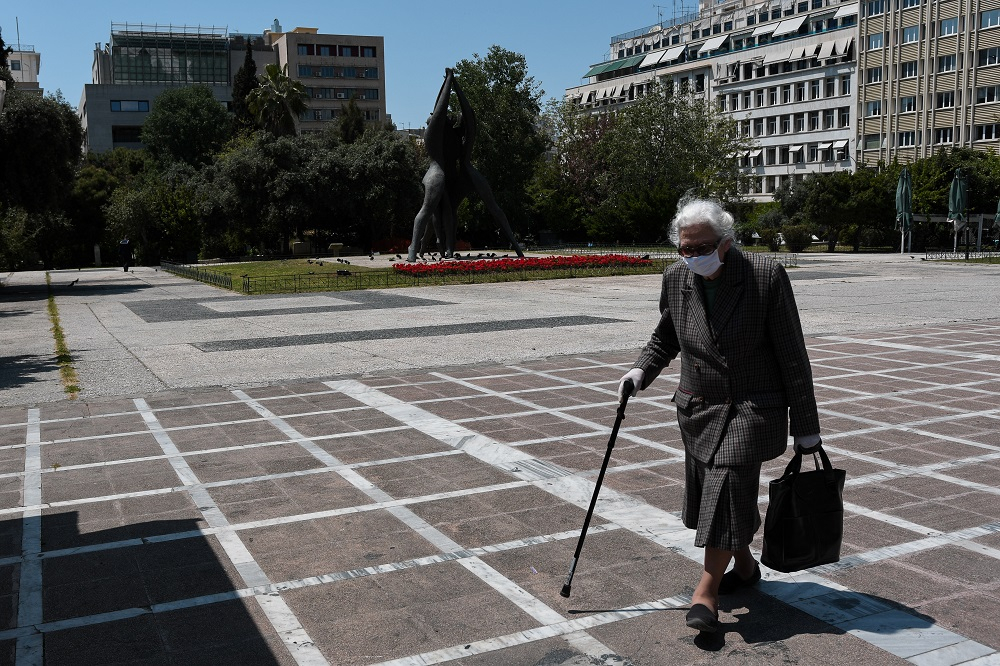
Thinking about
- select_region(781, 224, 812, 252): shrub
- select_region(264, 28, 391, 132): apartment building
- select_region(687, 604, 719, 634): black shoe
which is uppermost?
select_region(264, 28, 391, 132): apartment building

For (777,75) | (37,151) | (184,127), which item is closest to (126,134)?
(184,127)

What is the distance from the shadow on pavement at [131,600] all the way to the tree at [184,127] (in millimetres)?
78453

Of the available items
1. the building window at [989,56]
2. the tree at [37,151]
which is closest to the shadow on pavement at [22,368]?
the tree at [37,151]

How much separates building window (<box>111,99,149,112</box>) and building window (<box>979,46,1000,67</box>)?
71307mm

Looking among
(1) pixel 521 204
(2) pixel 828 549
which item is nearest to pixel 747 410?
(2) pixel 828 549

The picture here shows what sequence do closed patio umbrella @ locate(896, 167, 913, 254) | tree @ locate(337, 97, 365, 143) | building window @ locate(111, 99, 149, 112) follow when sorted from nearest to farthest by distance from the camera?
closed patio umbrella @ locate(896, 167, 913, 254) → tree @ locate(337, 97, 365, 143) → building window @ locate(111, 99, 149, 112)

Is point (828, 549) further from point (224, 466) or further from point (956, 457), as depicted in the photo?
point (224, 466)

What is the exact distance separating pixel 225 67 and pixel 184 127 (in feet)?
66.6

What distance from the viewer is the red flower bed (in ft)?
89.2

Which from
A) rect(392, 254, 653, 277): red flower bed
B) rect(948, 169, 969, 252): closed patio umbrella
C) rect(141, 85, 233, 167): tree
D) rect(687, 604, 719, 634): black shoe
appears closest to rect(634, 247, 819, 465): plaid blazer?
rect(687, 604, 719, 634): black shoe

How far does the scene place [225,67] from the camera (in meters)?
96.9

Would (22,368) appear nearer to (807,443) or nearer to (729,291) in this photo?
(729,291)

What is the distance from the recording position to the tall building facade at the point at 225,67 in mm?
90125

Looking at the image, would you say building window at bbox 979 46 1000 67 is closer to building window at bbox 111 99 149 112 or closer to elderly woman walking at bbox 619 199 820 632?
elderly woman walking at bbox 619 199 820 632
